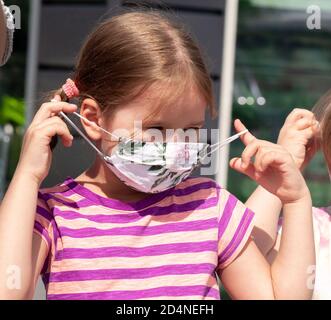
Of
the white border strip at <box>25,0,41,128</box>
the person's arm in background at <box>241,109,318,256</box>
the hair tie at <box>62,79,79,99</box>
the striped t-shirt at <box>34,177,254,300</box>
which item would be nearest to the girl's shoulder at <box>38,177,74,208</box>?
the striped t-shirt at <box>34,177,254,300</box>

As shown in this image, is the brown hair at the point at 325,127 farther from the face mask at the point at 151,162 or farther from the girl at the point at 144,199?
the face mask at the point at 151,162

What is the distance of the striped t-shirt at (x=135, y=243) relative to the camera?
2.01 metres

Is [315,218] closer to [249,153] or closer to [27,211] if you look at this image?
[249,153]

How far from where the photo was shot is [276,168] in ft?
6.91

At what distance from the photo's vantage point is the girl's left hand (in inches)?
82.0

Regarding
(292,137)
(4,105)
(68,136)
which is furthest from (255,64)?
(68,136)

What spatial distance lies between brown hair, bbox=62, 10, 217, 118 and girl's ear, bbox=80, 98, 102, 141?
2cm

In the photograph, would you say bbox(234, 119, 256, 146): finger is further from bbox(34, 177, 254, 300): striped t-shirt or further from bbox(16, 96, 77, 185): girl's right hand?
bbox(16, 96, 77, 185): girl's right hand

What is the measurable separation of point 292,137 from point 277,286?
0.46 metres

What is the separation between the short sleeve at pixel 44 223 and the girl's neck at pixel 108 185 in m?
0.14

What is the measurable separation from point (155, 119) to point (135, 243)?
31cm

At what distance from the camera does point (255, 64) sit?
5.84 meters

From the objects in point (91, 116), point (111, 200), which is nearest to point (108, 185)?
point (111, 200)

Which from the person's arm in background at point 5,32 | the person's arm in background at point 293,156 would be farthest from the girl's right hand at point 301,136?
the person's arm in background at point 5,32
